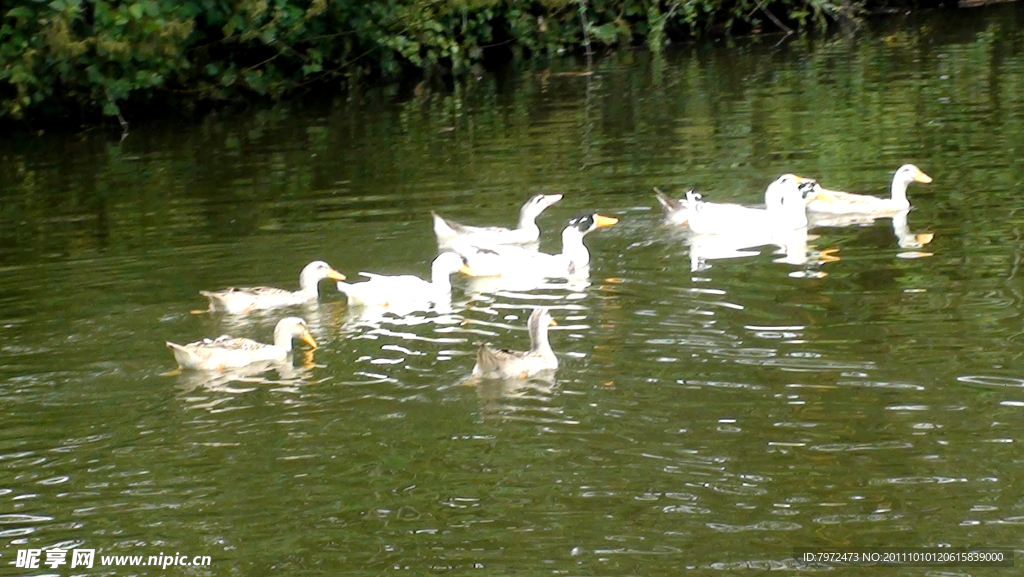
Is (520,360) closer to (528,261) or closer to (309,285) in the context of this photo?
(309,285)

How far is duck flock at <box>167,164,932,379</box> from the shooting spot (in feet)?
33.2

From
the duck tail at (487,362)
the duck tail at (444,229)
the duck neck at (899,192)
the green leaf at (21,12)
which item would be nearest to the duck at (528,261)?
the duck tail at (444,229)

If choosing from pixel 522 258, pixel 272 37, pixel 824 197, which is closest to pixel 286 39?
pixel 272 37

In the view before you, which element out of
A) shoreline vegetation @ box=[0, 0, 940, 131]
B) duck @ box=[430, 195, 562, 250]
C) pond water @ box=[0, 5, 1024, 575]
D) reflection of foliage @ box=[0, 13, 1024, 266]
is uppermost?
shoreline vegetation @ box=[0, 0, 940, 131]

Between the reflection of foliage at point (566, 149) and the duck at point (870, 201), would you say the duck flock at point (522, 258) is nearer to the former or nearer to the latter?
the duck at point (870, 201)

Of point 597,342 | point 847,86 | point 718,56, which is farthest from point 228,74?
point 597,342

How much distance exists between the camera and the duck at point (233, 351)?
398 inches

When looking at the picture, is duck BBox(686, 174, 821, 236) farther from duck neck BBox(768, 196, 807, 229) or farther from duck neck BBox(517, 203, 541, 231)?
duck neck BBox(517, 203, 541, 231)

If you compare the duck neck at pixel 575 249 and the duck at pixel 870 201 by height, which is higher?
the duck at pixel 870 201

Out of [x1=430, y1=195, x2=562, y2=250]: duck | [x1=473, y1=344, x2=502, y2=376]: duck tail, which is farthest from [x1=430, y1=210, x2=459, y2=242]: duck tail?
[x1=473, y1=344, x2=502, y2=376]: duck tail

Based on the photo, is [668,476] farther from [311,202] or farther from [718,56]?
[718,56]

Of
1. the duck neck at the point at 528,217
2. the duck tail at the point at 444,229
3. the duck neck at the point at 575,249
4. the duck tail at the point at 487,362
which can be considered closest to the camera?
the duck tail at the point at 487,362

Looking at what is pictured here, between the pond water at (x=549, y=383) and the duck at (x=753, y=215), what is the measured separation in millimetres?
412

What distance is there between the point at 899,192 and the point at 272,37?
1676 centimetres
